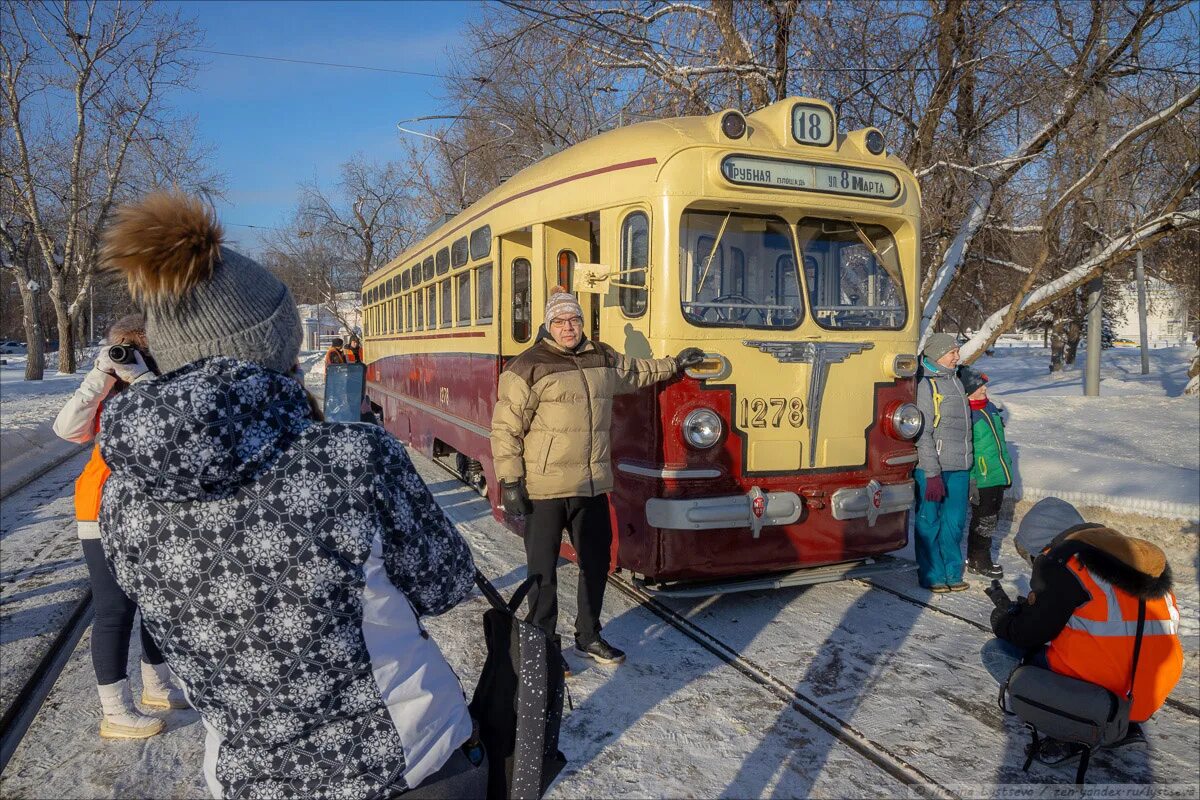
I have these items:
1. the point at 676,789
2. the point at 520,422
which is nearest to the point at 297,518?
the point at 676,789

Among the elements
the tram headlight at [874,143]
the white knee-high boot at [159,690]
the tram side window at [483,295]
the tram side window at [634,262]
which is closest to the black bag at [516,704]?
the white knee-high boot at [159,690]

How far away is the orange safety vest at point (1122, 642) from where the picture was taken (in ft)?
10.2

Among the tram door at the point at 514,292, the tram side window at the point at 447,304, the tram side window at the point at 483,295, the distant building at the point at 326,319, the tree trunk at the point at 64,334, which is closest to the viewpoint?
the tram door at the point at 514,292

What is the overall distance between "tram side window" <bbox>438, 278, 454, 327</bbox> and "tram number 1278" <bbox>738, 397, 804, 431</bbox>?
4013 mm

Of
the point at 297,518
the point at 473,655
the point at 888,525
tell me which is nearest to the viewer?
the point at 297,518

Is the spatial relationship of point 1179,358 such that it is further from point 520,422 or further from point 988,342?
point 520,422

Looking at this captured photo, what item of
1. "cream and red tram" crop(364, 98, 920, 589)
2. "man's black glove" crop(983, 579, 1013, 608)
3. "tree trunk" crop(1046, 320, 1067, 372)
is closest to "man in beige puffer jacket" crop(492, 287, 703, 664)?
"cream and red tram" crop(364, 98, 920, 589)

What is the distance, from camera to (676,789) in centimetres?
320

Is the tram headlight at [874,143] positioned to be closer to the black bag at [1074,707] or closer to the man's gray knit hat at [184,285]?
the black bag at [1074,707]

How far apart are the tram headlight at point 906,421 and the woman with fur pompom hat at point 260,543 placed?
4.28 metres

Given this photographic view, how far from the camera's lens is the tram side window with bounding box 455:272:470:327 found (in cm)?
738

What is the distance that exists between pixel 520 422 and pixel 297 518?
2784 millimetres

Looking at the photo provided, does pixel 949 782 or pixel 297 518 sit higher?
pixel 297 518

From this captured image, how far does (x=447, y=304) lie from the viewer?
8305mm
